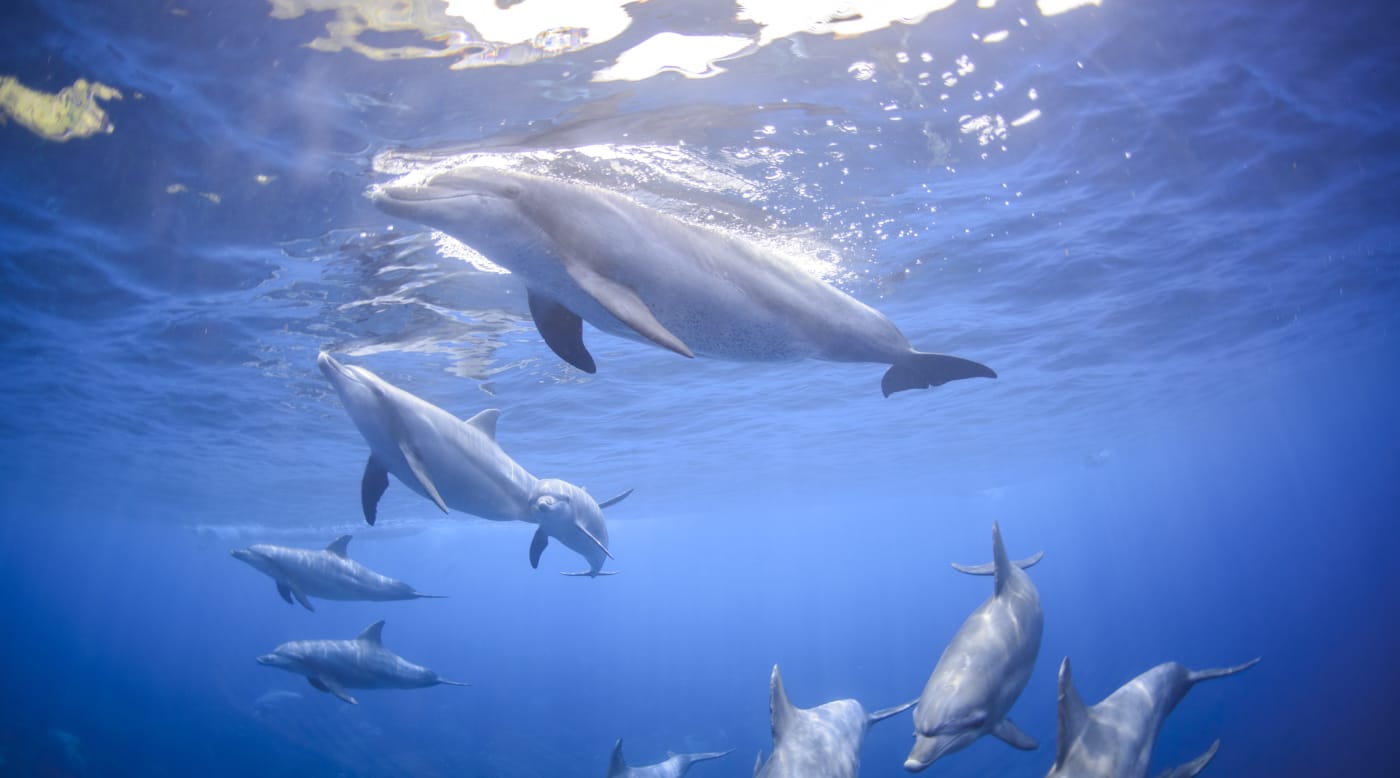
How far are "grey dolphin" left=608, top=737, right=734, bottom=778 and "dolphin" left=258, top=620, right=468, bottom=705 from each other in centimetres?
292

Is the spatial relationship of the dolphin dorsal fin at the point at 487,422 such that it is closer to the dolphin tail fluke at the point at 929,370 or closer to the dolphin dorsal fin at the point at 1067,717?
the dolphin tail fluke at the point at 929,370

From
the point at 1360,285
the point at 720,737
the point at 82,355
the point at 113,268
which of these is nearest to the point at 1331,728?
the point at 1360,285

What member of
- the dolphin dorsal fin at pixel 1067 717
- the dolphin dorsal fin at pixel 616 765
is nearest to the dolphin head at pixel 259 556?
the dolphin dorsal fin at pixel 616 765

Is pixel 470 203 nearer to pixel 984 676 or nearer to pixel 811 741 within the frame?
pixel 984 676

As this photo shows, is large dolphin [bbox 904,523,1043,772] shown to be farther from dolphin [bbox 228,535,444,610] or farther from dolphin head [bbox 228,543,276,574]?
dolphin head [bbox 228,543,276,574]

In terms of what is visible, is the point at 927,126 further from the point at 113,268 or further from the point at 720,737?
the point at 720,737

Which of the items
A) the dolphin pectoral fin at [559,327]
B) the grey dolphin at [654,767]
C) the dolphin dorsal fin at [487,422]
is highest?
the dolphin pectoral fin at [559,327]

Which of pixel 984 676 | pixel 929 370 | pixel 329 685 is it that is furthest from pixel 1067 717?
pixel 329 685

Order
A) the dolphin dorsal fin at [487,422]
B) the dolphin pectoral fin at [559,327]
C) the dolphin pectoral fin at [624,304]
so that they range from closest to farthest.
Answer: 1. the dolphin pectoral fin at [624,304]
2. the dolphin pectoral fin at [559,327]
3. the dolphin dorsal fin at [487,422]

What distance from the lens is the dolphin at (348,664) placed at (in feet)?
32.6

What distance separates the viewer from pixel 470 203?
3.14 metres

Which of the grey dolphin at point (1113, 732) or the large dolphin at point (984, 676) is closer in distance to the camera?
the large dolphin at point (984, 676)

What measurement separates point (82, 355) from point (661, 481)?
2533cm

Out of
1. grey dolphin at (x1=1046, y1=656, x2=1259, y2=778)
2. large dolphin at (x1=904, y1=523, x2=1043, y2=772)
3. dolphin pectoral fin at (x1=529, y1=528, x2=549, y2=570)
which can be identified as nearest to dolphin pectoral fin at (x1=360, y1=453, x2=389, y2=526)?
dolphin pectoral fin at (x1=529, y1=528, x2=549, y2=570)
